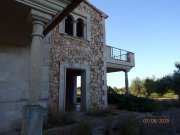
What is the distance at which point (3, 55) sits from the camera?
6457mm

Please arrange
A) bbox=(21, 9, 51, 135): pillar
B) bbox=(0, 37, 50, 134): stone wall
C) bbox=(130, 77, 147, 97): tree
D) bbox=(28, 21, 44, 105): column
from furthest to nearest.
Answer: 1. bbox=(130, 77, 147, 97): tree
2. bbox=(0, 37, 50, 134): stone wall
3. bbox=(28, 21, 44, 105): column
4. bbox=(21, 9, 51, 135): pillar

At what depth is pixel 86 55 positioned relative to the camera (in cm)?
1045

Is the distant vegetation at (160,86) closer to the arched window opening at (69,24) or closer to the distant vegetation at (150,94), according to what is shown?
the distant vegetation at (150,94)

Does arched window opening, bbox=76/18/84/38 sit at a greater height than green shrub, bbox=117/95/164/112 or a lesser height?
greater

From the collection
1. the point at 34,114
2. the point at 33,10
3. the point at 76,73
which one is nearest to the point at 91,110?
the point at 76,73

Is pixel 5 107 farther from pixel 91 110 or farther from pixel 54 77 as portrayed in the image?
pixel 91 110

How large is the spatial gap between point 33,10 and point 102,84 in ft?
24.8

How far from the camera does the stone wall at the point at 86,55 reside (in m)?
9.04

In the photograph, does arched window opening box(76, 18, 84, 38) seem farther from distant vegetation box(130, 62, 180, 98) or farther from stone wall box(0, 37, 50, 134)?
distant vegetation box(130, 62, 180, 98)

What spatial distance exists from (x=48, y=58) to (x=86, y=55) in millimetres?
3014

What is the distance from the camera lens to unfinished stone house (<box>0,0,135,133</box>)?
4.06 metres

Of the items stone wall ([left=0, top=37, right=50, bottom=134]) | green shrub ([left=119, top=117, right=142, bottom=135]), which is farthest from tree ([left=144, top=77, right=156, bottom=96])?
stone wall ([left=0, top=37, right=50, bottom=134])

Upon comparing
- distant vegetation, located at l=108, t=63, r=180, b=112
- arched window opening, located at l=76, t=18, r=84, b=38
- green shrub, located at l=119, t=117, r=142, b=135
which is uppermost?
arched window opening, located at l=76, t=18, r=84, b=38

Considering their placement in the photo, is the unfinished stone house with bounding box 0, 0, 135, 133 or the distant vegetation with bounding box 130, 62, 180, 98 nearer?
the unfinished stone house with bounding box 0, 0, 135, 133
